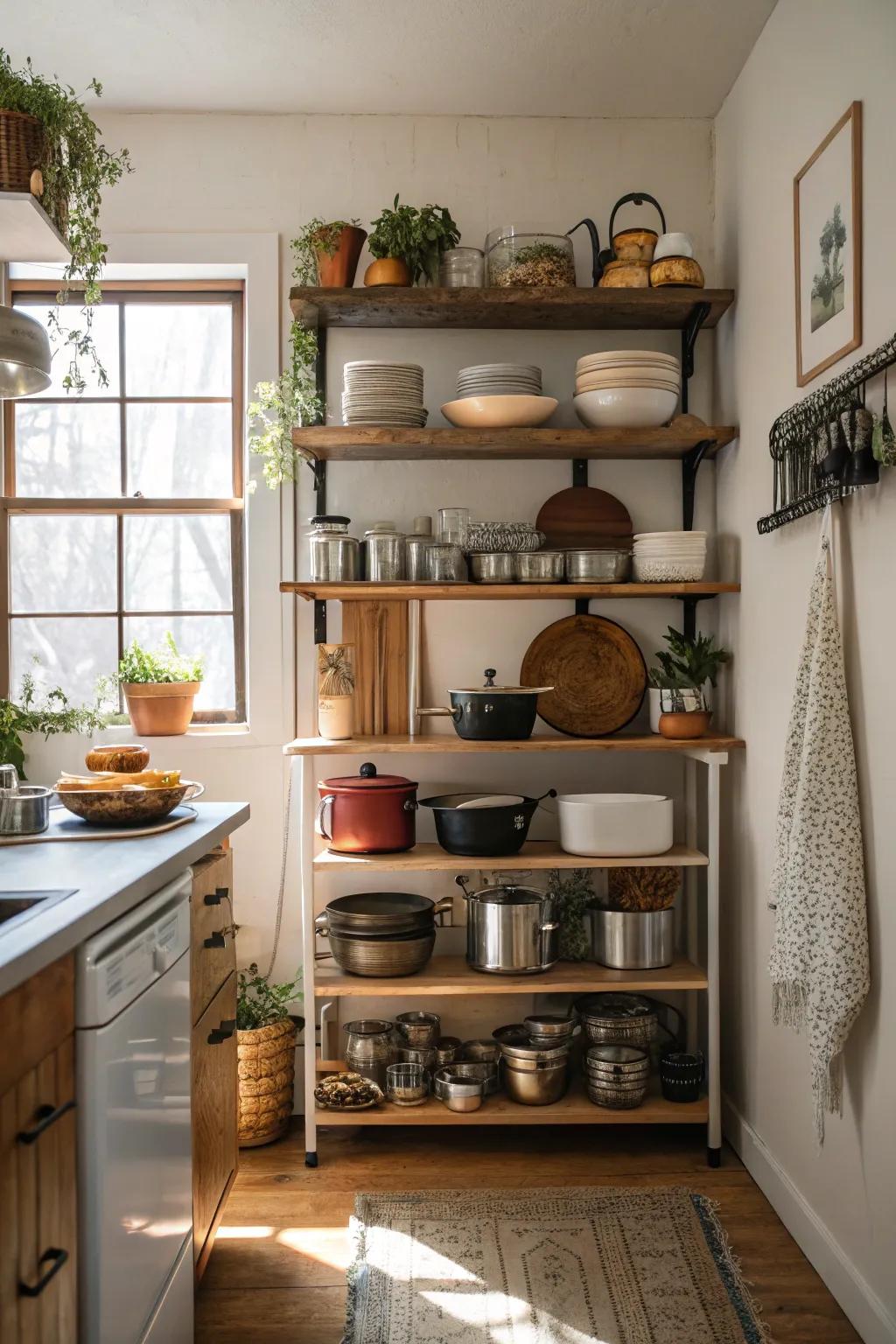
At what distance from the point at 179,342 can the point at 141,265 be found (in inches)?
9.6

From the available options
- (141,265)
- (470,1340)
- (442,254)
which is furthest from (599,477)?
(470,1340)

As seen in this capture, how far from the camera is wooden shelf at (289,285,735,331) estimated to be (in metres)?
2.93

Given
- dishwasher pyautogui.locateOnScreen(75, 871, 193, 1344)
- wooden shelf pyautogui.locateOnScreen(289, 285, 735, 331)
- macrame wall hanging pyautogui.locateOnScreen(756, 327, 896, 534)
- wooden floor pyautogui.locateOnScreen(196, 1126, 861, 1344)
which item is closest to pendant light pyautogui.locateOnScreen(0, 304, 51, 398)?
dishwasher pyautogui.locateOnScreen(75, 871, 193, 1344)

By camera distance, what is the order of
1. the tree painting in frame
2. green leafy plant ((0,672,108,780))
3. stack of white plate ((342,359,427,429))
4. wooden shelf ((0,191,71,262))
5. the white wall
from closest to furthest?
the white wall
the tree painting in frame
wooden shelf ((0,191,71,262))
stack of white plate ((342,359,427,429))
green leafy plant ((0,672,108,780))

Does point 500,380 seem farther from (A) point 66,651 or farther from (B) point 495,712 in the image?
(A) point 66,651

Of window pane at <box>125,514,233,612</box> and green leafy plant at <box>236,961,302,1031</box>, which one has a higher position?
window pane at <box>125,514,233,612</box>

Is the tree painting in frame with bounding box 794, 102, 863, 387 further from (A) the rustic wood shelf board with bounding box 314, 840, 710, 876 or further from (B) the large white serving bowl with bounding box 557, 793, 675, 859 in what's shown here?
(A) the rustic wood shelf board with bounding box 314, 840, 710, 876

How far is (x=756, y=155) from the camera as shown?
9.16 ft

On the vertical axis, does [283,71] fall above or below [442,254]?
above

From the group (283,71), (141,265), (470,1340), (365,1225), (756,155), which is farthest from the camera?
(141,265)

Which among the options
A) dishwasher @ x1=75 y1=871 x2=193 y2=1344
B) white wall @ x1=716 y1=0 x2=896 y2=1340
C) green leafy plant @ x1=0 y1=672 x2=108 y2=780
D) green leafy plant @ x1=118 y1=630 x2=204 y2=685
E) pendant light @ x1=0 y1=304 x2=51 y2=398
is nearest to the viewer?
dishwasher @ x1=75 y1=871 x2=193 y2=1344

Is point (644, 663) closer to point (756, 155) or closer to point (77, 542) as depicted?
point (756, 155)

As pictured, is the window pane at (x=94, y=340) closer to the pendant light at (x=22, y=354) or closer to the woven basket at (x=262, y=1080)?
the pendant light at (x=22, y=354)

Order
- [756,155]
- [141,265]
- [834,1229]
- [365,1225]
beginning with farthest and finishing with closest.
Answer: [141,265] < [756,155] < [365,1225] < [834,1229]
